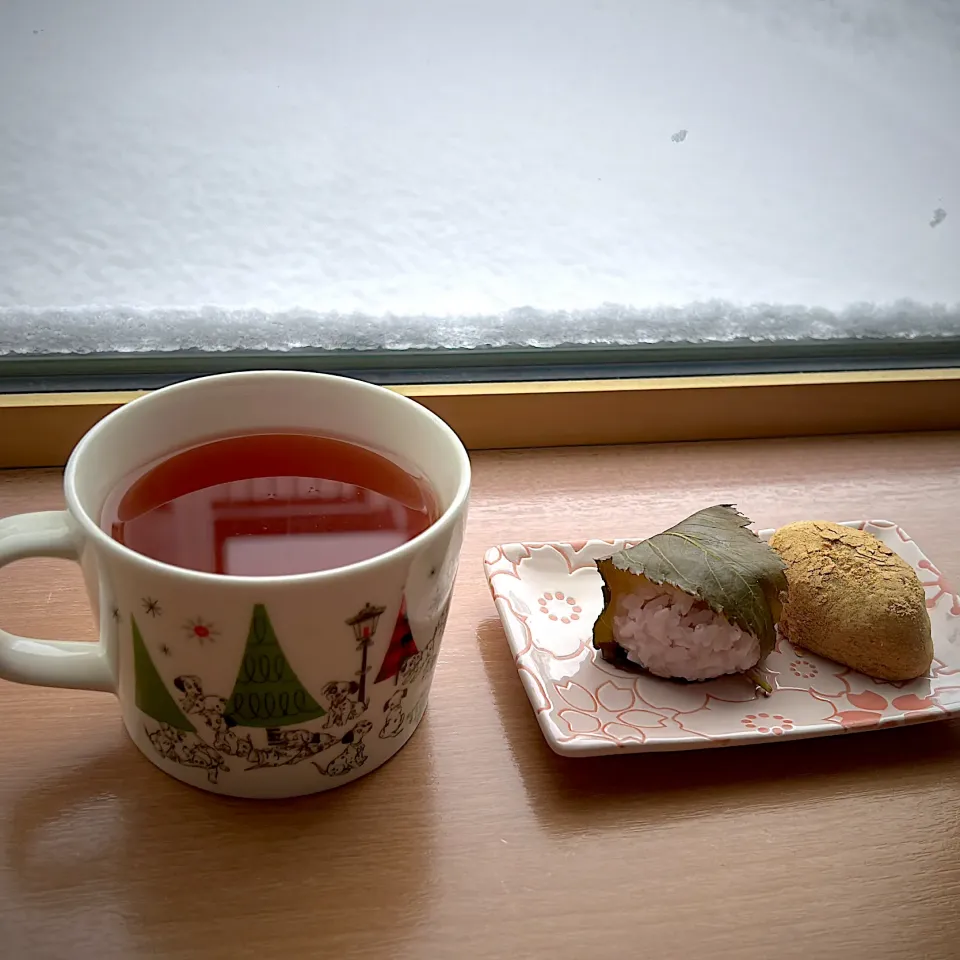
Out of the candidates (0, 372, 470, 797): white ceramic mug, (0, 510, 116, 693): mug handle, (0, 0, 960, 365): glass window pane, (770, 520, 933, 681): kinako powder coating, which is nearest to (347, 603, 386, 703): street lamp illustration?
(0, 372, 470, 797): white ceramic mug

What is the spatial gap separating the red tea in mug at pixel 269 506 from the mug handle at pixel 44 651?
0.07 ft

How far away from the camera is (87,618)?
1.73 feet

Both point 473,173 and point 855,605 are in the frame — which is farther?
point 473,173

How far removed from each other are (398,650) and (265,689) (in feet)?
0.18

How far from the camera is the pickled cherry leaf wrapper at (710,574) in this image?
1.57 feet

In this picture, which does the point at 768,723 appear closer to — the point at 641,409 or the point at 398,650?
the point at 398,650

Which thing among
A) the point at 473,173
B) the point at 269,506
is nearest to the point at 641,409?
the point at 473,173

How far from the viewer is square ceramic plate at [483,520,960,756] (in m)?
0.46

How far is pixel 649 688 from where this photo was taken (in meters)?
0.50

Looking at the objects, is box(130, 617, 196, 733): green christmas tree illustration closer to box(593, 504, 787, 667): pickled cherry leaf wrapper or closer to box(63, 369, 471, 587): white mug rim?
box(63, 369, 471, 587): white mug rim

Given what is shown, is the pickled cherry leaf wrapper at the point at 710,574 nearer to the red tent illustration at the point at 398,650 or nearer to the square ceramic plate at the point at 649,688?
the square ceramic plate at the point at 649,688

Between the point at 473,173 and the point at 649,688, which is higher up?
the point at 473,173

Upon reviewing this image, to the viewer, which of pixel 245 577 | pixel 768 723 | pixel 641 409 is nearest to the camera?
pixel 245 577

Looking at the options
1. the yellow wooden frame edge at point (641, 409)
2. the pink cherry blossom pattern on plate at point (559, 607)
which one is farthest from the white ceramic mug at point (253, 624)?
the yellow wooden frame edge at point (641, 409)
